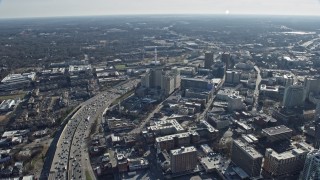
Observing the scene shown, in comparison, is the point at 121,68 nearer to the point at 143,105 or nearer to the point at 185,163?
the point at 143,105

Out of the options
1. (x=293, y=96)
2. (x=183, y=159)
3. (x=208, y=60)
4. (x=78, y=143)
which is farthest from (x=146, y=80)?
(x=183, y=159)

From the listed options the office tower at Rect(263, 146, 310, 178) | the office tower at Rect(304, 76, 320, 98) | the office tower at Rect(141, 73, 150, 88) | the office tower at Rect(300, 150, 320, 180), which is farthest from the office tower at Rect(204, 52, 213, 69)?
the office tower at Rect(300, 150, 320, 180)

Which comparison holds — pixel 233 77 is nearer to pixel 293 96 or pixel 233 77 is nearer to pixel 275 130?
pixel 293 96

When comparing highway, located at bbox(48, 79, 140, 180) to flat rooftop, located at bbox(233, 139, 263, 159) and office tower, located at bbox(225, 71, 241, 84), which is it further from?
office tower, located at bbox(225, 71, 241, 84)

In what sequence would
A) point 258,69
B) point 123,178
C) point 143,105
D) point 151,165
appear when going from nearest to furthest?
point 123,178 → point 151,165 → point 143,105 → point 258,69

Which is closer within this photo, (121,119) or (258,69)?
(121,119)

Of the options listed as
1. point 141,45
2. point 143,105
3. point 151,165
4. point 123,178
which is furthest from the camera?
point 141,45

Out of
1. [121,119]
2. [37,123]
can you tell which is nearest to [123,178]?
[121,119]
